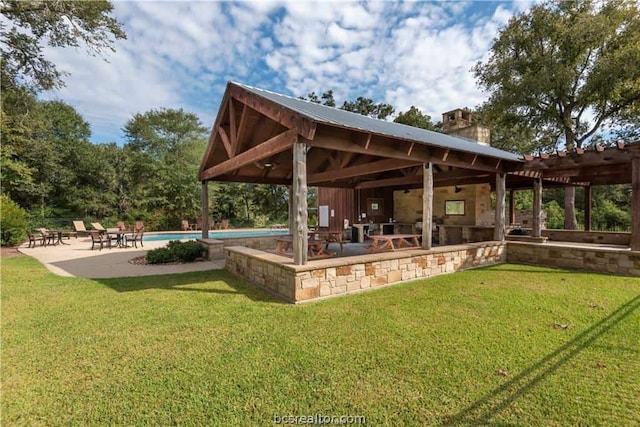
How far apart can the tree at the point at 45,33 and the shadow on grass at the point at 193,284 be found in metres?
11.2

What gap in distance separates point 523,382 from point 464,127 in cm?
1522

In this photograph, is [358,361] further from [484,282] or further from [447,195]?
[447,195]

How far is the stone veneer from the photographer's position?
4.96m

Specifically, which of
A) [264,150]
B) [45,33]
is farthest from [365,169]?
[45,33]

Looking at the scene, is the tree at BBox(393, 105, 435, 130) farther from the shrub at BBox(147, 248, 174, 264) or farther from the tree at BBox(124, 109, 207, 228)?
the shrub at BBox(147, 248, 174, 264)

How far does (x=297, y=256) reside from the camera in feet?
16.7

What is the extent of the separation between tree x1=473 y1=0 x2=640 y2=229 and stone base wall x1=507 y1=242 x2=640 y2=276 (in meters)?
8.66

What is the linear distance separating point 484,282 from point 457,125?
12215mm

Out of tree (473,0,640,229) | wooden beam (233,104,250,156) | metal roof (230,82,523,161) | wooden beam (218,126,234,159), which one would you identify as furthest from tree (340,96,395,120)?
wooden beam (233,104,250,156)

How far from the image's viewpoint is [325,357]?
3.06m

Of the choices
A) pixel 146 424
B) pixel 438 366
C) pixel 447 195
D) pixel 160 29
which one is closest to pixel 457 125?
pixel 447 195

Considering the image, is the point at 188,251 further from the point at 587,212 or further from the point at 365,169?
the point at 587,212

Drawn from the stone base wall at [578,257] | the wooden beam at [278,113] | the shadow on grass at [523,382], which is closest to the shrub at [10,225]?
the wooden beam at [278,113]

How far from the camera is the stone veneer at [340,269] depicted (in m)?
4.96
